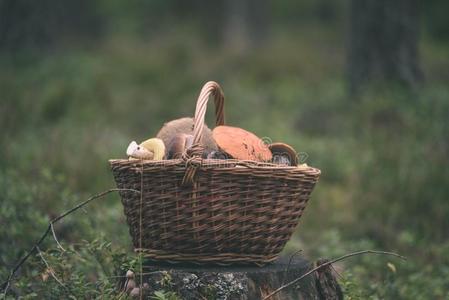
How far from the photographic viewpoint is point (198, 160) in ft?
9.16

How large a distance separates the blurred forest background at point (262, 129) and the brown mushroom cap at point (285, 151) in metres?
0.64

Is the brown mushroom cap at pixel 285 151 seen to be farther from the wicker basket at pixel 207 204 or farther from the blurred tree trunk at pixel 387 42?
the blurred tree trunk at pixel 387 42

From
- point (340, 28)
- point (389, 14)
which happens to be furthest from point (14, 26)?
point (340, 28)

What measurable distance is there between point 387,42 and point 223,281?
6352 mm

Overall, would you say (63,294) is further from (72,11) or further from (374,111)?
(72,11)

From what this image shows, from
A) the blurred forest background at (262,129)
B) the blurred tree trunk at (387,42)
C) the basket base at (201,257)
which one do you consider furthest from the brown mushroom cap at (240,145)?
the blurred tree trunk at (387,42)

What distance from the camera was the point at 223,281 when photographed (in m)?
2.99

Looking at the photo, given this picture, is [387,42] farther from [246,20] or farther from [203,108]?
[246,20]

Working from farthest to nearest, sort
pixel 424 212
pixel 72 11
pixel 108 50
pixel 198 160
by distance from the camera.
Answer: pixel 72 11
pixel 108 50
pixel 424 212
pixel 198 160

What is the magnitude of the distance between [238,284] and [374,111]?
202 inches

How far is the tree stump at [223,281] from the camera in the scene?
9.80ft

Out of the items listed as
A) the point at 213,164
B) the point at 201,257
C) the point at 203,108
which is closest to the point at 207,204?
the point at 213,164

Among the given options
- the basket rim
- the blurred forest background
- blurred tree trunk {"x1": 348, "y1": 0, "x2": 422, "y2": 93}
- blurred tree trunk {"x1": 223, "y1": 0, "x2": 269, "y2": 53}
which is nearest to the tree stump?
the blurred forest background

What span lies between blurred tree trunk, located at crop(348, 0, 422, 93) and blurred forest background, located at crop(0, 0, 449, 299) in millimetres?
16
